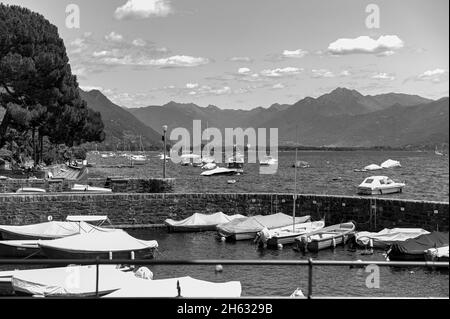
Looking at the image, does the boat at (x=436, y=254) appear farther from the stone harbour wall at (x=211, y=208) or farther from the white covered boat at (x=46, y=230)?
the white covered boat at (x=46, y=230)

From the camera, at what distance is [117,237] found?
24.1 meters

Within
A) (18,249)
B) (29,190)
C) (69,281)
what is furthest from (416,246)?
(29,190)

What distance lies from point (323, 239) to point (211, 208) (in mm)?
8977

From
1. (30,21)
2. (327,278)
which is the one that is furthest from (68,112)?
(327,278)

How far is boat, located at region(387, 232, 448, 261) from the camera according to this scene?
24.1 meters

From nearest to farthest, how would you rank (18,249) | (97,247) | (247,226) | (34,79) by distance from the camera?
(97,247), (18,249), (247,226), (34,79)

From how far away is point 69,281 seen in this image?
16.1 m

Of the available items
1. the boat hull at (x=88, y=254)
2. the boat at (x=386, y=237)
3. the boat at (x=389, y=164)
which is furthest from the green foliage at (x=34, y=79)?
the boat at (x=389, y=164)

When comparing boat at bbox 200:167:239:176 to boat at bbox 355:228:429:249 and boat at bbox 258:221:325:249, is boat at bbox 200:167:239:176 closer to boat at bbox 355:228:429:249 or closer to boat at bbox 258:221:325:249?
boat at bbox 258:221:325:249

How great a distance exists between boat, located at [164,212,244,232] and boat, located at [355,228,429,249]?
23.8 feet

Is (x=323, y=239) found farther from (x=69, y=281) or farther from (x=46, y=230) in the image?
(x=69, y=281)

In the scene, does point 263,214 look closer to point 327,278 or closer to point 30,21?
point 327,278

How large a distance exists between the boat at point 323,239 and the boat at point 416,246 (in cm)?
382

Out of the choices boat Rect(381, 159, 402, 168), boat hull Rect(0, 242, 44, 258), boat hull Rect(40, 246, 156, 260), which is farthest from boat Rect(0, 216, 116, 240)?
boat Rect(381, 159, 402, 168)
